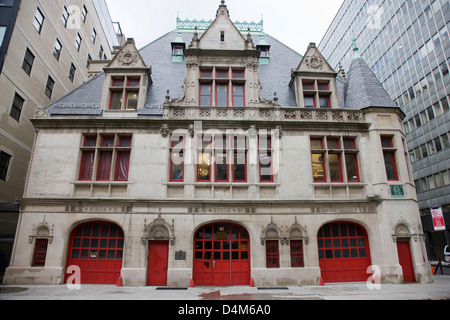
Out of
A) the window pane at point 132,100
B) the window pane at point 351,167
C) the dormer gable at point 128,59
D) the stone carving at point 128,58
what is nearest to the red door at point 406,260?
the window pane at point 351,167

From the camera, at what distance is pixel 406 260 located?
15.4m

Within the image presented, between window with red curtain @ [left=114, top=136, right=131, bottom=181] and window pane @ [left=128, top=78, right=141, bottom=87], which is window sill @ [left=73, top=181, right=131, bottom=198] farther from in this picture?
window pane @ [left=128, top=78, right=141, bottom=87]

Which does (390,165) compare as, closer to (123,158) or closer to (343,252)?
(343,252)

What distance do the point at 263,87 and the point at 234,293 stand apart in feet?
45.6

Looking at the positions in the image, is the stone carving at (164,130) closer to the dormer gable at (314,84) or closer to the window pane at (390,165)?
the dormer gable at (314,84)

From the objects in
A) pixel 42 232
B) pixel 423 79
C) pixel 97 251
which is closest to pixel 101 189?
pixel 97 251

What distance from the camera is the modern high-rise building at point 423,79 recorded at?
3600 cm

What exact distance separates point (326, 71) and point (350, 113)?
361 centimetres

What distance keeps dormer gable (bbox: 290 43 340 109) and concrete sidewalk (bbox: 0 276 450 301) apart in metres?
11.3

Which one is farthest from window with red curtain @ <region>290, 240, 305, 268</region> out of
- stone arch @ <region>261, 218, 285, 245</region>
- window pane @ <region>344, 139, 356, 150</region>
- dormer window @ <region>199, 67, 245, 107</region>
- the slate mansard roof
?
dormer window @ <region>199, 67, 245, 107</region>

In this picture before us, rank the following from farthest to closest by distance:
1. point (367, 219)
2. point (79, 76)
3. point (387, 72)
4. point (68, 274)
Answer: point (387, 72) < point (79, 76) < point (367, 219) < point (68, 274)

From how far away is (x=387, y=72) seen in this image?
156ft

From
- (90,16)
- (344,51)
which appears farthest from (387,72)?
(90,16)

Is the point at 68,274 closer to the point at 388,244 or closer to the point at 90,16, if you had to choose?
the point at 388,244
